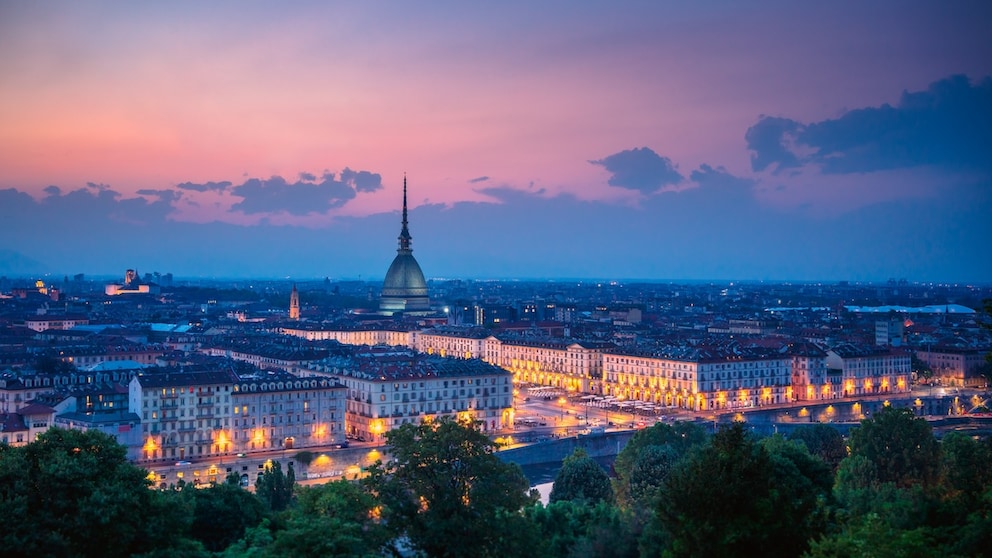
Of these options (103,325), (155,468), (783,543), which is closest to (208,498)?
(783,543)

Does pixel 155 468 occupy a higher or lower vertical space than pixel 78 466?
lower

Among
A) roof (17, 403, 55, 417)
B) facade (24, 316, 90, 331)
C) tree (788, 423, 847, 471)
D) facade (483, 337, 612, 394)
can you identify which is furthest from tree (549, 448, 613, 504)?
facade (24, 316, 90, 331)

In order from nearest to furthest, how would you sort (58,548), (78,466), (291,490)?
1. (58,548)
2. (78,466)
3. (291,490)

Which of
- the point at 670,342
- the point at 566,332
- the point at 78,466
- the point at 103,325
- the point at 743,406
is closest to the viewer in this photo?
the point at 78,466

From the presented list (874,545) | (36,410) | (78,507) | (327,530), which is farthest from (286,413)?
(874,545)

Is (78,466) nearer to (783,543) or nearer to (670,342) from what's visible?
(783,543)

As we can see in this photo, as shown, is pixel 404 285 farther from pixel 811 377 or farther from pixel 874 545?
pixel 874 545

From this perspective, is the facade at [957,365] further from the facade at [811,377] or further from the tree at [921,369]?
the facade at [811,377]
